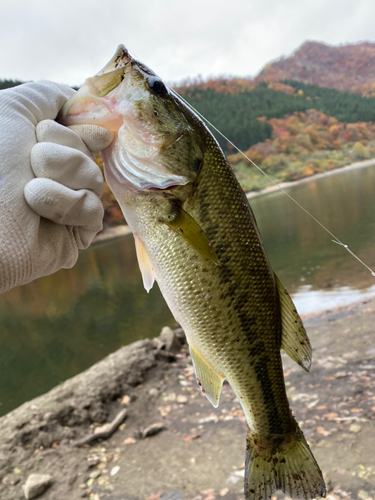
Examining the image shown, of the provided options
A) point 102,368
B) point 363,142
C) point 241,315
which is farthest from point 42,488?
point 363,142

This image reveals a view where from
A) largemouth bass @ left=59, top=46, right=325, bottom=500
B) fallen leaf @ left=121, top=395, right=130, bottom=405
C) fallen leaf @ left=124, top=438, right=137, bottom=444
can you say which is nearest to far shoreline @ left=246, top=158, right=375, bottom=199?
fallen leaf @ left=121, top=395, right=130, bottom=405

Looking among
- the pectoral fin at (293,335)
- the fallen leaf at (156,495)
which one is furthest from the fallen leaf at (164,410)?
the pectoral fin at (293,335)

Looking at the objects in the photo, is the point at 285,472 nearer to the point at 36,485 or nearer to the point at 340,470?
the point at 340,470

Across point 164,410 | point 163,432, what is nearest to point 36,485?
point 163,432

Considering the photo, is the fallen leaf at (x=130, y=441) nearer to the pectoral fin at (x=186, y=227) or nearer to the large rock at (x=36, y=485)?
the large rock at (x=36, y=485)

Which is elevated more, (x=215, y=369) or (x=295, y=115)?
(x=295, y=115)

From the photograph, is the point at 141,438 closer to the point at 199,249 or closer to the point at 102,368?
the point at 102,368

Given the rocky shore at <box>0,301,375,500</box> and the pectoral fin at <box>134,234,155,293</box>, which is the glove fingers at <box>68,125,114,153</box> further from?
the rocky shore at <box>0,301,375,500</box>
